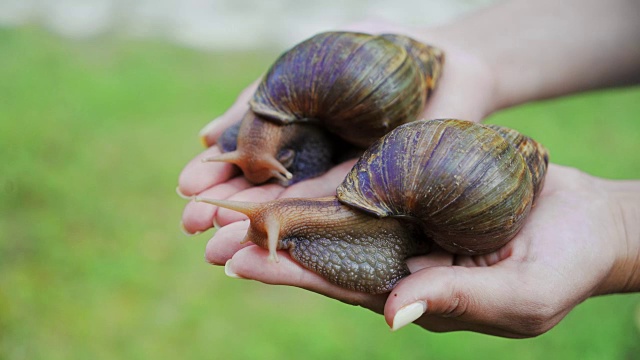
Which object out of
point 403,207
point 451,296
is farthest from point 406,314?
point 403,207

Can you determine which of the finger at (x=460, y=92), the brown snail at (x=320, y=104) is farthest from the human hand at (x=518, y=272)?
the finger at (x=460, y=92)

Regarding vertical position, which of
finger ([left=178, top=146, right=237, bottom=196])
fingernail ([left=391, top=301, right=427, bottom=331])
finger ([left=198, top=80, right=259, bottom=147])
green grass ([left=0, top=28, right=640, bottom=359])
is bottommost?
green grass ([left=0, top=28, right=640, bottom=359])

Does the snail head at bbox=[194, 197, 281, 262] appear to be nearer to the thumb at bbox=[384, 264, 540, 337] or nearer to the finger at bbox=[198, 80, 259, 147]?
the thumb at bbox=[384, 264, 540, 337]

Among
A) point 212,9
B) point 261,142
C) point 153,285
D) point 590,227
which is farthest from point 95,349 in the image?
point 212,9

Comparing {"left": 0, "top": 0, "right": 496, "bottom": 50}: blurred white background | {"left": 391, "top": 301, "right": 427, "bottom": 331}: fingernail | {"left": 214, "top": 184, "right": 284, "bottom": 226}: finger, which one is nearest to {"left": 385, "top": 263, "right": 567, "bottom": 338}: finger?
{"left": 391, "top": 301, "right": 427, "bottom": 331}: fingernail

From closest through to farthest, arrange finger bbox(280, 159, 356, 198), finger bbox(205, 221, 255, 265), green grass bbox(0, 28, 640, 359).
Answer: finger bbox(205, 221, 255, 265), finger bbox(280, 159, 356, 198), green grass bbox(0, 28, 640, 359)

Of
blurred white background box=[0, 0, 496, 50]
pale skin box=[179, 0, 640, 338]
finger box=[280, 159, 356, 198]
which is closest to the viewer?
pale skin box=[179, 0, 640, 338]

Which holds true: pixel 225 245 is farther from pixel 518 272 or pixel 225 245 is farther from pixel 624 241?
pixel 624 241
